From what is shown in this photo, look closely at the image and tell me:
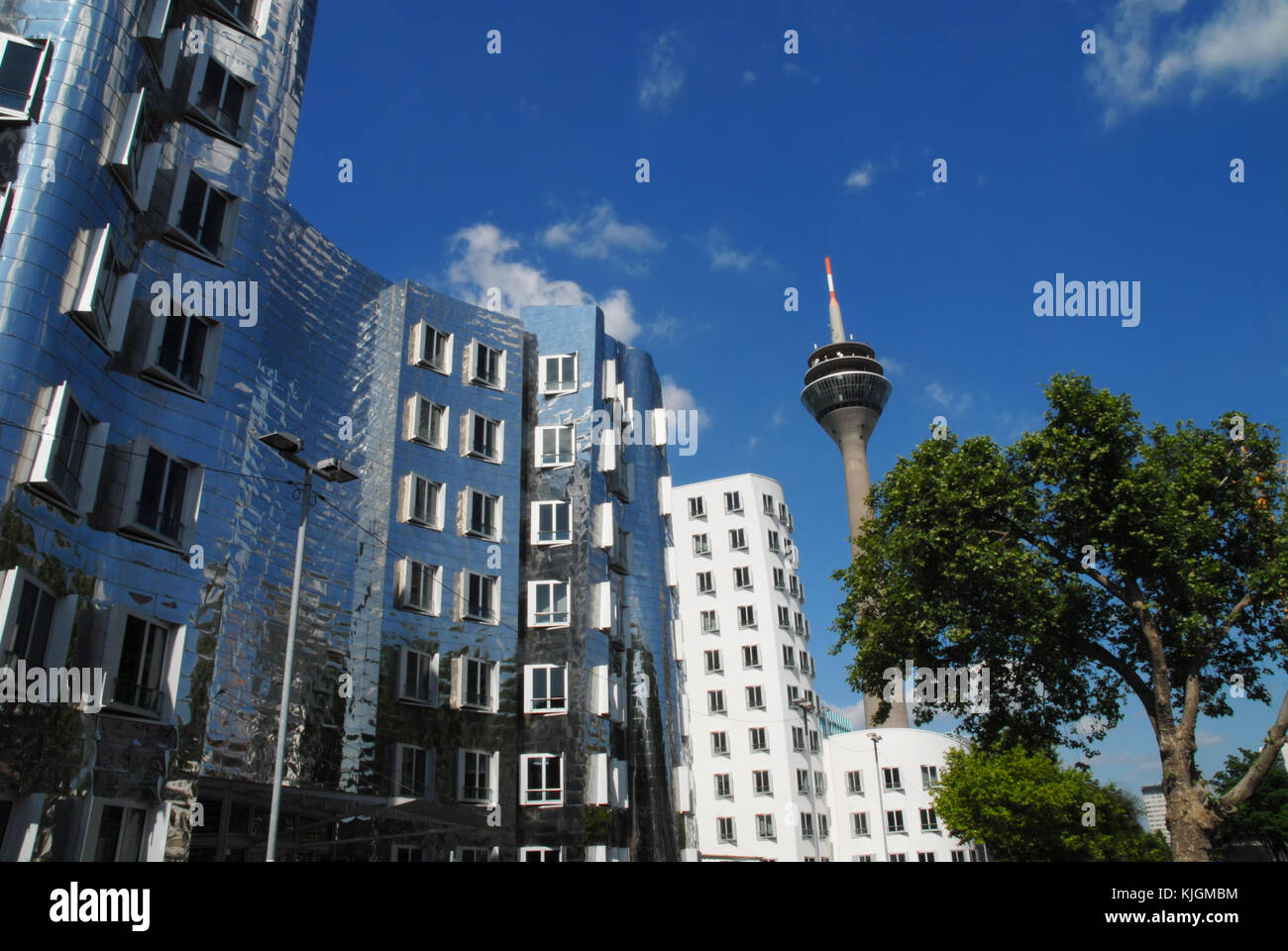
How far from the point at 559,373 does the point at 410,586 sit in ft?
40.6

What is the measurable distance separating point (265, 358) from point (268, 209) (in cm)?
458

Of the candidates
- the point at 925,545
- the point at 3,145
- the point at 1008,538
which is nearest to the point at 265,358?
the point at 3,145

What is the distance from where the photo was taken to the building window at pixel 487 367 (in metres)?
36.8

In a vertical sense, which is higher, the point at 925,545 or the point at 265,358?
the point at 265,358

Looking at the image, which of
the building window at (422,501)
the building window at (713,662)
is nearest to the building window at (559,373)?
the building window at (422,501)

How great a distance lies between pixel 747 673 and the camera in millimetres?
64188

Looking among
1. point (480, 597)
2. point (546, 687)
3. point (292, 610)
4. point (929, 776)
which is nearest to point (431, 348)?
point (480, 597)

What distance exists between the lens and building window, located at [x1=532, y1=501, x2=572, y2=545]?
37.2 metres

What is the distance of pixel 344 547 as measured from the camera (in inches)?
1204

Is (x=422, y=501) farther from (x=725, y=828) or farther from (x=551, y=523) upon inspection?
(x=725, y=828)

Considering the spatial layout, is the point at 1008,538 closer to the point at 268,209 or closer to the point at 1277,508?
the point at 1277,508

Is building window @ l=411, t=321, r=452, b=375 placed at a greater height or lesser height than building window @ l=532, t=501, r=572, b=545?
greater

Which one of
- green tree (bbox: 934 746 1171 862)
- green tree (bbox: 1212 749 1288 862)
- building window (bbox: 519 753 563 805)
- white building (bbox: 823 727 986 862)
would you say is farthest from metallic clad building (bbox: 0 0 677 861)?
green tree (bbox: 1212 749 1288 862)

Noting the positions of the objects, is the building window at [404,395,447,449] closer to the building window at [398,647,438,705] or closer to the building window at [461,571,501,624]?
the building window at [461,571,501,624]
